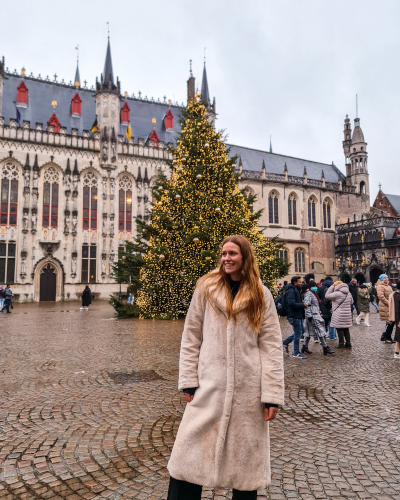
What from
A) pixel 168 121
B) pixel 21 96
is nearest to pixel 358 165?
pixel 168 121

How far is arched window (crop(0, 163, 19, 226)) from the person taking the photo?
29516mm

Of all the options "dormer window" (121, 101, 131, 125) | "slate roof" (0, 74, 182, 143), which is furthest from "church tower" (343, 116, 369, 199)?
"dormer window" (121, 101, 131, 125)

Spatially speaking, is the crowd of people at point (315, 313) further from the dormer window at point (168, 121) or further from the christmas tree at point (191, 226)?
the dormer window at point (168, 121)

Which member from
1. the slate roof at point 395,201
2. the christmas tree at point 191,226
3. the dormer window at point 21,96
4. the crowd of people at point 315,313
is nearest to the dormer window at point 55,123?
the dormer window at point 21,96

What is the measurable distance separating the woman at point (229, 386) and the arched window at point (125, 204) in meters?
31.3

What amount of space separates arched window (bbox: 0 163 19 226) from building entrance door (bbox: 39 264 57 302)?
4411 millimetres

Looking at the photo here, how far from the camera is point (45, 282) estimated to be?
1183 inches

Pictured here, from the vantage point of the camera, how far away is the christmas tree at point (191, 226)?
47.2 ft

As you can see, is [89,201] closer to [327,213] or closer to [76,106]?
[76,106]

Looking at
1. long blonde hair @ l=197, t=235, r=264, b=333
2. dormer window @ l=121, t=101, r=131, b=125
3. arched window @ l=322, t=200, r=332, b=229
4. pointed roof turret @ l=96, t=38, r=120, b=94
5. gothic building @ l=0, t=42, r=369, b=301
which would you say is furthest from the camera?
arched window @ l=322, t=200, r=332, b=229

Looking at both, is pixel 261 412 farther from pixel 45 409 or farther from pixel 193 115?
pixel 193 115

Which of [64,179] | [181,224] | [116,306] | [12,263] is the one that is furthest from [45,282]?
[181,224]

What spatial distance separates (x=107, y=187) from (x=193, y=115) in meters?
17.5

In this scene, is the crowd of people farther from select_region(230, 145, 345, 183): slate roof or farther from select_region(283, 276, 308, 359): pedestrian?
select_region(230, 145, 345, 183): slate roof
